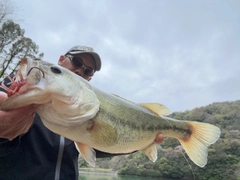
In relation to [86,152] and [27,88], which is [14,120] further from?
[86,152]

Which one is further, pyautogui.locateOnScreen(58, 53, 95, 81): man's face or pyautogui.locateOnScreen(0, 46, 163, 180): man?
pyautogui.locateOnScreen(58, 53, 95, 81): man's face

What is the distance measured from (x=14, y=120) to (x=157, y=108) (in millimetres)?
1478

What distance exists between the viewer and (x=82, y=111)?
A: 1.64m

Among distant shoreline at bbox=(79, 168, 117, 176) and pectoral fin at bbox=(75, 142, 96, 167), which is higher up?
distant shoreline at bbox=(79, 168, 117, 176)

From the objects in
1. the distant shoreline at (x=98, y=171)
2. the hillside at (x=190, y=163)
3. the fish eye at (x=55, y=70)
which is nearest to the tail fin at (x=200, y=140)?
the fish eye at (x=55, y=70)

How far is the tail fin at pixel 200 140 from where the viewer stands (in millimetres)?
2631

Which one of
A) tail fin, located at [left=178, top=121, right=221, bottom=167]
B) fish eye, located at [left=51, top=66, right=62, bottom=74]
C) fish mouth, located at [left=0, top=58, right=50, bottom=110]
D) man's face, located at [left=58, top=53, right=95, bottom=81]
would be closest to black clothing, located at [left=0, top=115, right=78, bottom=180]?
fish mouth, located at [left=0, top=58, right=50, bottom=110]

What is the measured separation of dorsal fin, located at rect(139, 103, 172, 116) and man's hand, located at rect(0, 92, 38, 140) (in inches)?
49.1

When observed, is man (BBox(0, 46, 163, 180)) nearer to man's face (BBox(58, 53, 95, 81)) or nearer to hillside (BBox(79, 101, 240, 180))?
man's face (BBox(58, 53, 95, 81))

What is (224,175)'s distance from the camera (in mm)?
28953

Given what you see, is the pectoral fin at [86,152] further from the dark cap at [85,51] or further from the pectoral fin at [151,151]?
the dark cap at [85,51]

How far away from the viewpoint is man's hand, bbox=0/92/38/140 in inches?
58.8

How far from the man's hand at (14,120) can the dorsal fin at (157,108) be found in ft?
4.09

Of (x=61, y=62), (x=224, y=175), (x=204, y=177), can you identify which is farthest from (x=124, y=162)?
(x=61, y=62)
